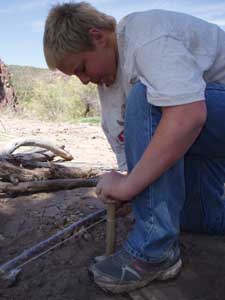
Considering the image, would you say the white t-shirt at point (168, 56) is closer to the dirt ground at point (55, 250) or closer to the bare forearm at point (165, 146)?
the bare forearm at point (165, 146)

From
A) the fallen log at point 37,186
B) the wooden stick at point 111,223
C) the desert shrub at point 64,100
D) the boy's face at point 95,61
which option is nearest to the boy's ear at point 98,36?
the boy's face at point 95,61

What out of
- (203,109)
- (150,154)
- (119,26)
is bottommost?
(150,154)

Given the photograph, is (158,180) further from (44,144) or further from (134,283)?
(44,144)

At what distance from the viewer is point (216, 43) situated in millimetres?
1909

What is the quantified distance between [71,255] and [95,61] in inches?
34.2

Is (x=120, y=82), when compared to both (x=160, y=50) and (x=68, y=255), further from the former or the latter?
(x=68, y=255)

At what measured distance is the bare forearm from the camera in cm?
166

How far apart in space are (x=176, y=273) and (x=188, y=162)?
50 cm

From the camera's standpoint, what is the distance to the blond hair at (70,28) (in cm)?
182

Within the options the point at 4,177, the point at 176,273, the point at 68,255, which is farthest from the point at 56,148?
the point at 176,273

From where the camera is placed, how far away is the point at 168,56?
1.66 meters

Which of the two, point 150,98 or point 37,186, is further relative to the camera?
point 37,186

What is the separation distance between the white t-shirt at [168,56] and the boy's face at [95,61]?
4 cm

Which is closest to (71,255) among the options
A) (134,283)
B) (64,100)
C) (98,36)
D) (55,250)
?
(55,250)
